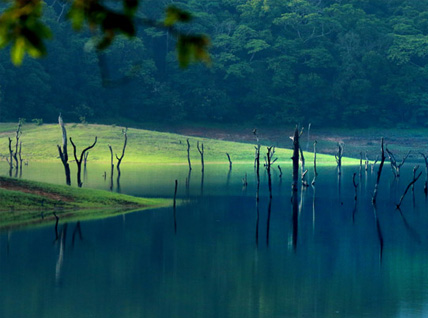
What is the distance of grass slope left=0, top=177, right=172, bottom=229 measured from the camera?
112 feet

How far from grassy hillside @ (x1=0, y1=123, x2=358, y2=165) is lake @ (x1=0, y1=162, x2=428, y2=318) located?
98.5 feet

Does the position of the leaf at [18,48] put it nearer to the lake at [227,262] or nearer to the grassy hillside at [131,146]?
the lake at [227,262]

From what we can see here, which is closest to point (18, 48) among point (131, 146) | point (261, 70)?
point (131, 146)

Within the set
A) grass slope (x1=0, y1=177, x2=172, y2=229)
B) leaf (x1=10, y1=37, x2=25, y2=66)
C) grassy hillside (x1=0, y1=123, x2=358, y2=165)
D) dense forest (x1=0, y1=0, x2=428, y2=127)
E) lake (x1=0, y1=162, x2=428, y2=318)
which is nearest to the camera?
leaf (x1=10, y1=37, x2=25, y2=66)

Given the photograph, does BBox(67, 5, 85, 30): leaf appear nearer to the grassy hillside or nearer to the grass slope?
the grass slope

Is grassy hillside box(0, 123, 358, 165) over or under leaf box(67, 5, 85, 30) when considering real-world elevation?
over

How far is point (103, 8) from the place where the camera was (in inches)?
210

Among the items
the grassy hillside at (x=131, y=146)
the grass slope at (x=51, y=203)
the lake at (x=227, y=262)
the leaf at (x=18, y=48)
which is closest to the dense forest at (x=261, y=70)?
the grassy hillside at (x=131, y=146)

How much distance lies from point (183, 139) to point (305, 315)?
61460 mm

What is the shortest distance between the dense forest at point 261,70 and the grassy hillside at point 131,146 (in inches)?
455

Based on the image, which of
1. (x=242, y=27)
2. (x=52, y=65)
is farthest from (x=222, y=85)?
(x=52, y=65)

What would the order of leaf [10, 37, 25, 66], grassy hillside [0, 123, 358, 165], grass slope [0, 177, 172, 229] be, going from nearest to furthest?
leaf [10, 37, 25, 66]
grass slope [0, 177, 172, 229]
grassy hillside [0, 123, 358, 165]

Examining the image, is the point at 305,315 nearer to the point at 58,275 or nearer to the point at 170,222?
the point at 58,275

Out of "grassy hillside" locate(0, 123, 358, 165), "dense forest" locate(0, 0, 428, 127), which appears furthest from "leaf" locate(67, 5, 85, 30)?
"dense forest" locate(0, 0, 428, 127)
